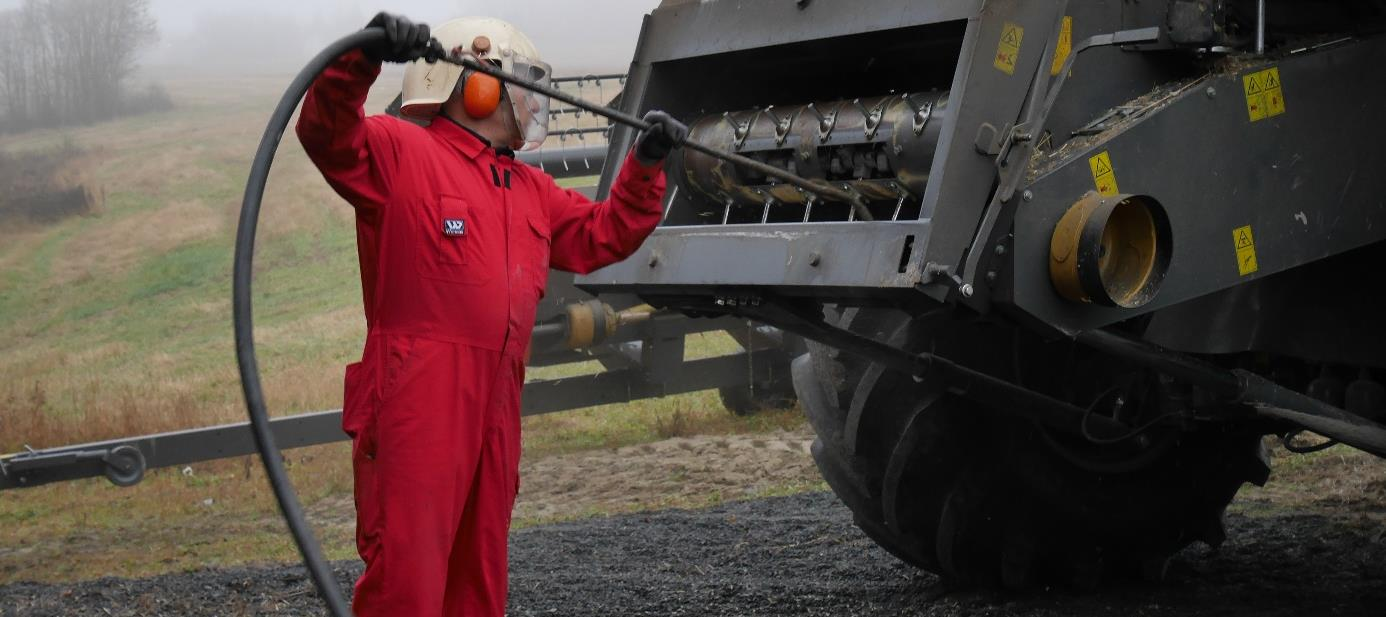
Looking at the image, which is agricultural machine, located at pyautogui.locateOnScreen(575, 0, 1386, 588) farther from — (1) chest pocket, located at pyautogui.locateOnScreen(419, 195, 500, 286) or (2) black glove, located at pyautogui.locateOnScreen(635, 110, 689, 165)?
(1) chest pocket, located at pyautogui.locateOnScreen(419, 195, 500, 286)

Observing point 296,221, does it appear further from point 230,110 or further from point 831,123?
point 831,123

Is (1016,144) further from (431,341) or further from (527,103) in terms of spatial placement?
(431,341)

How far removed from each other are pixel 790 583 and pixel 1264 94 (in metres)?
2.25

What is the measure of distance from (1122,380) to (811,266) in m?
1.23

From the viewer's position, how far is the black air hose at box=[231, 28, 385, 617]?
9.85 feet

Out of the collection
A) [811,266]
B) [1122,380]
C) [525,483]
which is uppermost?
[811,266]

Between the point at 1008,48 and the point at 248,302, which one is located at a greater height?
the point at 1008,48

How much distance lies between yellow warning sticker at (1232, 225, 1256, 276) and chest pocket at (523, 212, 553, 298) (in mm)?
1668

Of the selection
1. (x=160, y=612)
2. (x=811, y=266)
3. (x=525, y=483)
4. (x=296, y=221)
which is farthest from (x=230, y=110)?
(x=811, y=266)

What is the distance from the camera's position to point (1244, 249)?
4051 mm

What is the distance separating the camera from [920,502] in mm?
4977

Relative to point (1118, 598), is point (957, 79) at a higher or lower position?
higher

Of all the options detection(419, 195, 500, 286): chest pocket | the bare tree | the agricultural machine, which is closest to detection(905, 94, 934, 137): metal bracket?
the agricultural machine

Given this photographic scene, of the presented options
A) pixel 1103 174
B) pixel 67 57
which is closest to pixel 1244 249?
pixel 1103 174
